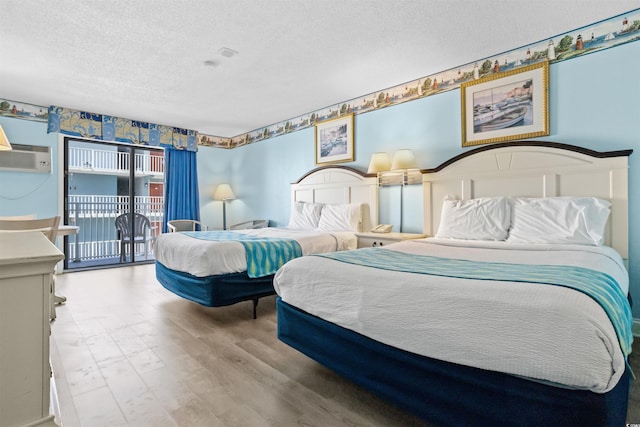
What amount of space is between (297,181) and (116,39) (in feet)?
9.64

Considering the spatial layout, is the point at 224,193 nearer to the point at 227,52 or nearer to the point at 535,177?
the point at 227,52

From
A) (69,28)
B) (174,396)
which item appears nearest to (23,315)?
(174,396)

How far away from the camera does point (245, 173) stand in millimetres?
6434

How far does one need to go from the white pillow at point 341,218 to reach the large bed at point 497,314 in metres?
1.40

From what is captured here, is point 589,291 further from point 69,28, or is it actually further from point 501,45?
point 69,28

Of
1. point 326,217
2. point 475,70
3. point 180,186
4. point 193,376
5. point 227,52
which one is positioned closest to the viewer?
point 193,376

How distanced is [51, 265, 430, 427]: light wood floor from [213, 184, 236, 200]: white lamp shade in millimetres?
3266

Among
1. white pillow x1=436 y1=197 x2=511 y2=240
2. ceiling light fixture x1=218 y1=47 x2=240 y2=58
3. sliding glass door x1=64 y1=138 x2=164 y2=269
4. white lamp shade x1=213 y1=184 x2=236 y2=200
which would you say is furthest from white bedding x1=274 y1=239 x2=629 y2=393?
sliding glass door x1=64 y1=138 x2=164 y2=269

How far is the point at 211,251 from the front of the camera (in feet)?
9.19

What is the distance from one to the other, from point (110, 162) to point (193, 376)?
6071mm

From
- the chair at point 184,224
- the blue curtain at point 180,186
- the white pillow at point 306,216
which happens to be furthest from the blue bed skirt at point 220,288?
the blue curtain at point 180,186

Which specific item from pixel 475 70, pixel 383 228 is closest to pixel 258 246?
pixel 383 228

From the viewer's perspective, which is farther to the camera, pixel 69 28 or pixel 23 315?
pixel 69 28

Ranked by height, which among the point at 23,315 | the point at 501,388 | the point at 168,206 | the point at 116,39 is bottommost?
the point at 501,388
